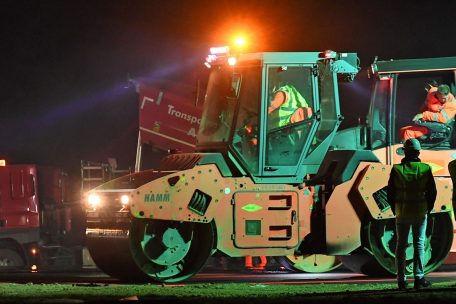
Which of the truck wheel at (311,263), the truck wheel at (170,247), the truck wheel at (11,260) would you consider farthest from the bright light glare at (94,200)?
the truck wheel at (11,260)

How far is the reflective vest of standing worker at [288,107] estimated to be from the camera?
15406 millimetres

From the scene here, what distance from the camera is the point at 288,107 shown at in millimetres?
15477

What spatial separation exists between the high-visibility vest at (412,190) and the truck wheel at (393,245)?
8.53ft

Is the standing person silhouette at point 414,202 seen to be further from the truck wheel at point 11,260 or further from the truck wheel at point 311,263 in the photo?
the truck wheel at point 11,260

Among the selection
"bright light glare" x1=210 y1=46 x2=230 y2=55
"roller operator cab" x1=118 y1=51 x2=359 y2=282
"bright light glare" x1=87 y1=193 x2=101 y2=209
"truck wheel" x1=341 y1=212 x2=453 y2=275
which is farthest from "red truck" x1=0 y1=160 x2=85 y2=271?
"truck wheel" x1=341 y1=212 x2=453 y2=275

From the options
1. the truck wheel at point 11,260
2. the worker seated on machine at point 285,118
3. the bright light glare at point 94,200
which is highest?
the worker seated on machine at point 285,118

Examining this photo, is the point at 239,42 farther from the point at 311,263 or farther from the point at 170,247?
the point at 311,263

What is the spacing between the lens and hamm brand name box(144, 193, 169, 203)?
1441 cm

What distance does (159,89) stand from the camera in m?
27.0

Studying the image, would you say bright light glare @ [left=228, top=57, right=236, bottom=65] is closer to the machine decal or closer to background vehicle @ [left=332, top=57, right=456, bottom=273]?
background vehicle @ [left=332, top=57, right=456, bottom=273]

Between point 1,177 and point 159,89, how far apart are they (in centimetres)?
586

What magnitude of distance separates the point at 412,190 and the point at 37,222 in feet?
38.9

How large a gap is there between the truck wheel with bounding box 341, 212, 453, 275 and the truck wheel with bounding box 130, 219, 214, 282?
260cm

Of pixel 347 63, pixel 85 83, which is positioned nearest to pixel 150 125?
pixel 85 83
